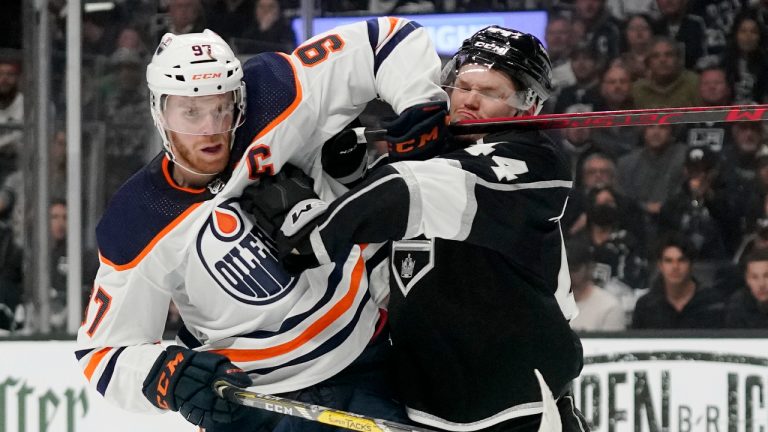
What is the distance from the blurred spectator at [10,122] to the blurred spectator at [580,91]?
1.81m

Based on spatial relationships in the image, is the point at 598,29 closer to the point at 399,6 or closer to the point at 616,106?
the point at 616,106

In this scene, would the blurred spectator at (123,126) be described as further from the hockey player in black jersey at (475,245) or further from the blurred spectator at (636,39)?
the hockey player in black jersey at (475,245)

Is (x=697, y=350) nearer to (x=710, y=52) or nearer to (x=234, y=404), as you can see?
(x=710, y=52)

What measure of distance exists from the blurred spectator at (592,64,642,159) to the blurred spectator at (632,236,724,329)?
341 millimetres

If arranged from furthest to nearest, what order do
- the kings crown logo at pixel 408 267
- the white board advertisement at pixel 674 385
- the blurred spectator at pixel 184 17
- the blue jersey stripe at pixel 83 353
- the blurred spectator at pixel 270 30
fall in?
1. the blurred spectator at pixel 184 17
2. the blurred spectator at pixel 270 30
3. the white board advertisement at pixel 674 385
4. the blue jersey stripe at pixel 83 353
5. the kings crown logo at pixel 408 267

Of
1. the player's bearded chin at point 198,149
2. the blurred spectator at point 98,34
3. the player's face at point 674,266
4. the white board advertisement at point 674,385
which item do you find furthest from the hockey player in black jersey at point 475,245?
the blurred spectator at point 98,34

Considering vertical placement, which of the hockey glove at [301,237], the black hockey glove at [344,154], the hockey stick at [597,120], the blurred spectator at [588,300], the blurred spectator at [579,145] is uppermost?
the hockey stick at [597,120]

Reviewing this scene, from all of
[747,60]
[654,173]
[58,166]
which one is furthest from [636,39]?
[58,166]

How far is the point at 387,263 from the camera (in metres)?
2.48

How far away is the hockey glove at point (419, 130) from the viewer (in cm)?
228

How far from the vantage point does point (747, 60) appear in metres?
4.37

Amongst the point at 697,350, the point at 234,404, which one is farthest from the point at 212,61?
the point at 697,350

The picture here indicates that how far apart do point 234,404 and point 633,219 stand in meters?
2.11

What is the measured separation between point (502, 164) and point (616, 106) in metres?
2.27
